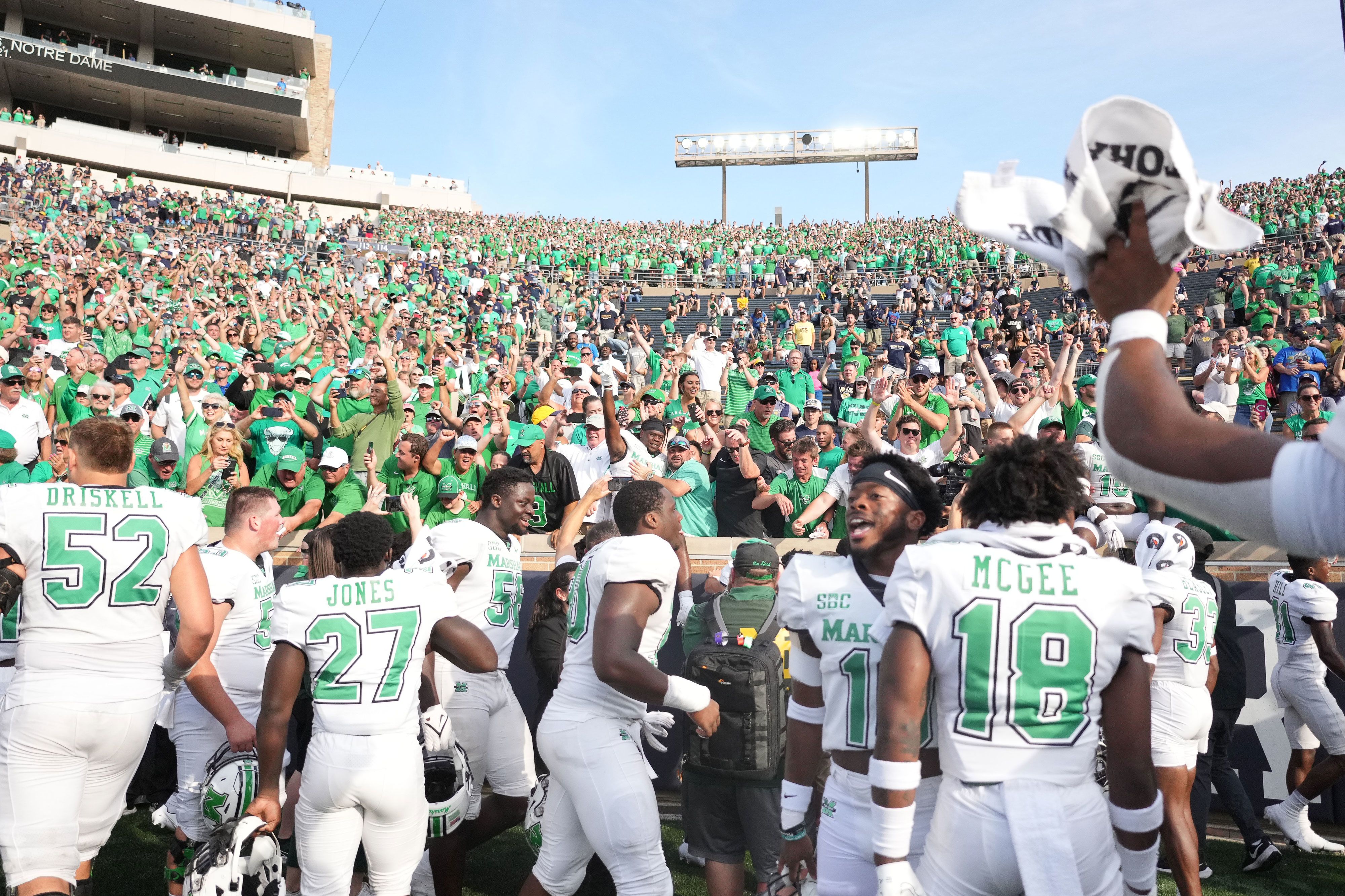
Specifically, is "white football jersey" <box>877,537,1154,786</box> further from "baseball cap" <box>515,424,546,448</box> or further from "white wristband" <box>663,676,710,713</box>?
"baseball cap" <box>515,424,546,448</box>

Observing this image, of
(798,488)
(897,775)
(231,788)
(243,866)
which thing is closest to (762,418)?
(798,488)

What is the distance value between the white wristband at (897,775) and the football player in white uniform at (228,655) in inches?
120

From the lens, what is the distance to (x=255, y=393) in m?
10.1

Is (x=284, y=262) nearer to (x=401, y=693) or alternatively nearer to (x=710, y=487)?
(x=710, y=487)

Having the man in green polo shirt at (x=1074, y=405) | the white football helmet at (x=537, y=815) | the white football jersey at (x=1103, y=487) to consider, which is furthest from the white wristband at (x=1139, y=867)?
the man in green polo shirt at (x=1074, y=405)

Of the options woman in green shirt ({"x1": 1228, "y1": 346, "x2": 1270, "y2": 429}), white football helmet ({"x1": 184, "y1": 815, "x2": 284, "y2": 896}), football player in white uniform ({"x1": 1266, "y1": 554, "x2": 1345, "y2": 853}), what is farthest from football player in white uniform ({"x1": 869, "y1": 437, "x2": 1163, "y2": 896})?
woman in green shirt ({"x1": 1228, "y1": 346, "x2": 1270, "y2": 429})

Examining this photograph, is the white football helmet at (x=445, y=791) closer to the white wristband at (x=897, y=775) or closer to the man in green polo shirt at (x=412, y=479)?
the white wristband at (x=897, y=775)

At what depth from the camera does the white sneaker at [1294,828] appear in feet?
19.3

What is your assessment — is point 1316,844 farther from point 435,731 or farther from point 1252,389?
point 1252,389

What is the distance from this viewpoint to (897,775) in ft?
8.58

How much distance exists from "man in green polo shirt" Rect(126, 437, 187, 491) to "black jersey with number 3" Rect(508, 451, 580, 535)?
8.55 feet

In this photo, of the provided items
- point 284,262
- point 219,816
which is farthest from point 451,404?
point 284,262

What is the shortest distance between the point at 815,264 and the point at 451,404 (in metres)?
24.9

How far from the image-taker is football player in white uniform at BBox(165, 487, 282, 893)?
4.74m
